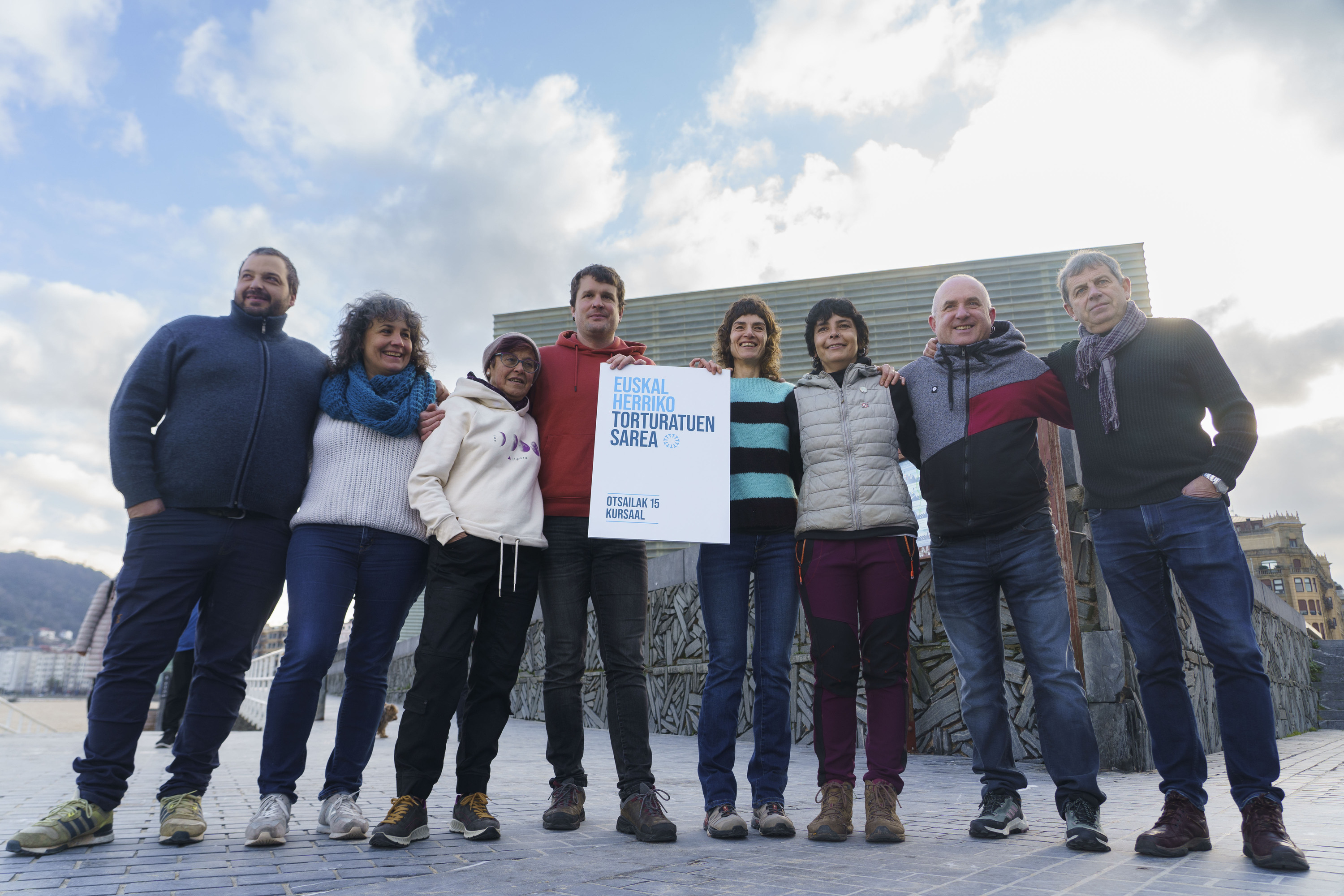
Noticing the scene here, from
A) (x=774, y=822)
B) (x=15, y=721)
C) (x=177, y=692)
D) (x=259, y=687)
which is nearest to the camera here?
(x=774, y=822)

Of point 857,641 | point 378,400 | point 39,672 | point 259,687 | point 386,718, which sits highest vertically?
point 378,400

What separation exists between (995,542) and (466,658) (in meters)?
2.09

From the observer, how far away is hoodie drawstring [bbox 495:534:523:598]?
303cm

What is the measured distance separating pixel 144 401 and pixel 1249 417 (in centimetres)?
403

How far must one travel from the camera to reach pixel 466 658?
302 cm

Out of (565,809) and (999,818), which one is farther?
(565,809)

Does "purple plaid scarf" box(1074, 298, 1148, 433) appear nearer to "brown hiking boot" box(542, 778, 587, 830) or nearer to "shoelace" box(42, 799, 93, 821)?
"brown hiking boot" box(542, 778, 587, 830)

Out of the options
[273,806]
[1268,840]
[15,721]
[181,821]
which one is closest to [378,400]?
[273,806]

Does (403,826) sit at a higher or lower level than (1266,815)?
lower

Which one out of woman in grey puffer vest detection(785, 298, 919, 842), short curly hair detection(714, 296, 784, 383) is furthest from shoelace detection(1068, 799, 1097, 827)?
short curly hair detection(714, 296, 784, 383)

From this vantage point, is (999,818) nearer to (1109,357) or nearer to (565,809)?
(565,809)

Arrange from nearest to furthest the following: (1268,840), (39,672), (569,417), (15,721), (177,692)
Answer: (1268,840)
(569,417)
(177,692)
(15,721)
(39,672)

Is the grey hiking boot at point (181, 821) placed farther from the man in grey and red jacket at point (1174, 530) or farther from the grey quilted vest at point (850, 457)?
the man in grey and red jacket at point (1174, 530)


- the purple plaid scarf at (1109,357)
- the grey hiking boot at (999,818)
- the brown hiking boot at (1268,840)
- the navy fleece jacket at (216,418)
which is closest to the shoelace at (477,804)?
the navy fleece jacket at (216,418)
